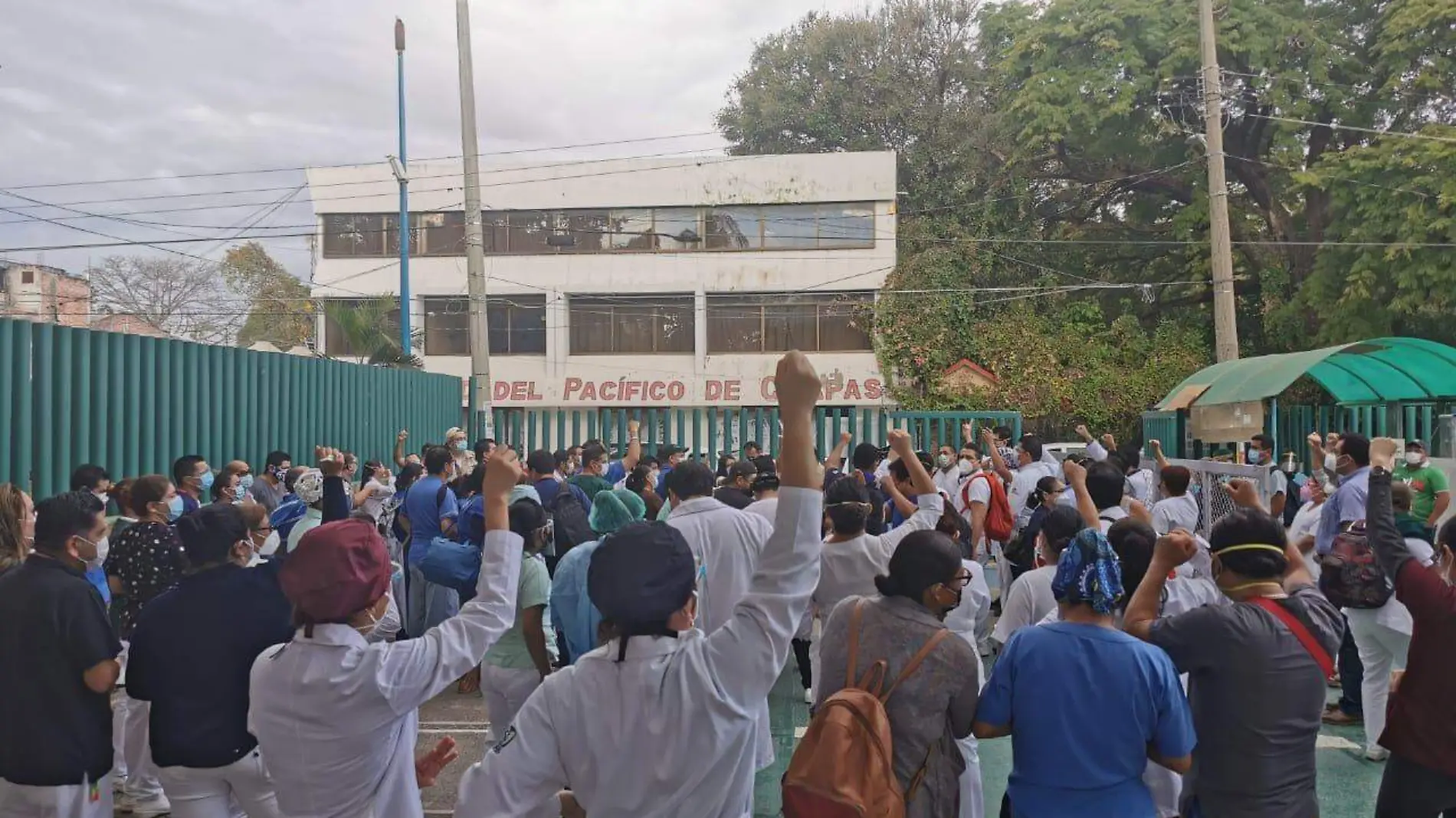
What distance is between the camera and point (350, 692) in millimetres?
2824

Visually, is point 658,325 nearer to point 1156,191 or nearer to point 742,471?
point 1156,191

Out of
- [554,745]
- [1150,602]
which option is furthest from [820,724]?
[1150,602]

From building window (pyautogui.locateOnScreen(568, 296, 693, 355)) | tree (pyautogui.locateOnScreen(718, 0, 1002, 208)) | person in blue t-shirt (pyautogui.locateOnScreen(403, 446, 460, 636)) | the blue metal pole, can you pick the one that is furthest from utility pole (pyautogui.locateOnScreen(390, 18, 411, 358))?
person in blue t-shirt (pyautogui.locateOnScreen(403, 446, 460, 636))

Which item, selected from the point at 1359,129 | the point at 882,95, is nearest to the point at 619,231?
the point at 882,95

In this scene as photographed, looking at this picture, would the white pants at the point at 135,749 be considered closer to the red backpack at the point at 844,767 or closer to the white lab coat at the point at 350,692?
the white lab coat at the point at 350,692

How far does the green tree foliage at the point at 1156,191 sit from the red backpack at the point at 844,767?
2086cm

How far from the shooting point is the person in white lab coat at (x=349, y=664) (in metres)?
2.83

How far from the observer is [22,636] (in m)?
3.59

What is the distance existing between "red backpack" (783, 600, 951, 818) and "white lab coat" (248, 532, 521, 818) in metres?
0.85

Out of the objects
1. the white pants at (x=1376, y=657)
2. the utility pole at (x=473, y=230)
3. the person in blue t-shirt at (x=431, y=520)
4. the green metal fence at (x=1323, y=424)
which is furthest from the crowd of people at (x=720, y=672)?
the utility pole at (x=473, y=230)

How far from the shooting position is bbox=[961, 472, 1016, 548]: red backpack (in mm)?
8586

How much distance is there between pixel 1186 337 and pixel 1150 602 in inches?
980

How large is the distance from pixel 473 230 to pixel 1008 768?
39.9 ft

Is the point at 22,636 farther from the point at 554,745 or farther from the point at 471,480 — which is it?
the point at 471,480
